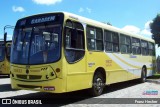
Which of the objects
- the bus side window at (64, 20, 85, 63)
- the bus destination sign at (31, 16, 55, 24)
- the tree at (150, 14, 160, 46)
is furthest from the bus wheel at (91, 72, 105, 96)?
the tree at (150, 14, 160, 46)

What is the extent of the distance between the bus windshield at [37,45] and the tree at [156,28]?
105 ft

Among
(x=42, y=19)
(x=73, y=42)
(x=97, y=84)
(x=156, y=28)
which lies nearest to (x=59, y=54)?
(x=73, y=42)

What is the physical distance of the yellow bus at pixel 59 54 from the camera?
957cm

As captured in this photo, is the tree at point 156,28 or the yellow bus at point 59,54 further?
the tree at point 156,28

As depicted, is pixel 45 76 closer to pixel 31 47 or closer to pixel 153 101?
pixel 31 47

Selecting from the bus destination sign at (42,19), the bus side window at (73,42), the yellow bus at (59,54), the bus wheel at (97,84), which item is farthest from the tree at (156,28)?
the bus destination sign at (42,19)

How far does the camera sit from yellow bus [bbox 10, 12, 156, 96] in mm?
9570

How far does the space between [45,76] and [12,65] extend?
1609mm

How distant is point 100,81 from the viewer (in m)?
12.3

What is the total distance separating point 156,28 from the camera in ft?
136

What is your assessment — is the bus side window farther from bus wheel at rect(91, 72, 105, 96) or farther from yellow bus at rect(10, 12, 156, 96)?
bus wheel at rect(91, 72, 105, 96)

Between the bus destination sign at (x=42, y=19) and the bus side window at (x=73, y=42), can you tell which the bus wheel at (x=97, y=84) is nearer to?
the bus side window at (x=73, y=42)

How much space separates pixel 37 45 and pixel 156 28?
111ft

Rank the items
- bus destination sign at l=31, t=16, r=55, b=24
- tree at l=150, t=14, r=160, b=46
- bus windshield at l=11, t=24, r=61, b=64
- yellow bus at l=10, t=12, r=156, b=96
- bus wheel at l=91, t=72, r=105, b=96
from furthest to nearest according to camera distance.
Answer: tree at l=150, t=14, r=160, b=46 → bus wheel at l=91, t=72, r=105, b=96 → bus destination sign at l=31, t=16, r=55, b=24 → bus windshield at l=11, t=24, r=61, b=64 → yellow bus at l=10, t=12, r=156, b=96
